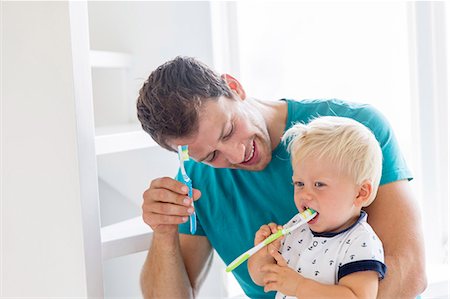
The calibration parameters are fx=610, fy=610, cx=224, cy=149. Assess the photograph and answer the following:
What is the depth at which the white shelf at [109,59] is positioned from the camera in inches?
71.4

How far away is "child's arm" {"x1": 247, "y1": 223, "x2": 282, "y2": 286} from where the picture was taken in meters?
1.31

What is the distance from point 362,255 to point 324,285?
0.32 ft

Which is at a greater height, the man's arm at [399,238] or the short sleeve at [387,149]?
the short sleeve at [387,149]

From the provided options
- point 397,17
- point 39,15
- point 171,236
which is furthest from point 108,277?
point 397,17

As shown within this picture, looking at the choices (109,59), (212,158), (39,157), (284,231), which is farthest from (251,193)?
(109,59)

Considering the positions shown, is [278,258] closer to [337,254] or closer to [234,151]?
[337,254]

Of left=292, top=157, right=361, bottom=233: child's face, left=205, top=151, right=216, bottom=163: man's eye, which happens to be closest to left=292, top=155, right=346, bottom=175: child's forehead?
left=292, top=157, right=361, bottom=233: child's face

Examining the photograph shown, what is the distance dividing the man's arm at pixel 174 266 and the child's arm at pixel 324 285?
1.40 ft

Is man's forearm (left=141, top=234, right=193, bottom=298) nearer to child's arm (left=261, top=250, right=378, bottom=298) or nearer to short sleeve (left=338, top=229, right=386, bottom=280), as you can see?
child's arm (left=261, top=250, right=378, bottom=298)

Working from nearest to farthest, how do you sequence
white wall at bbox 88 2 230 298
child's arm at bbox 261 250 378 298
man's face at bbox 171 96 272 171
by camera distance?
child's arm at bbox 261 250 378 298 → man's face at bbox 171 96 272 171 → white wall at bbox 88 2 230 298

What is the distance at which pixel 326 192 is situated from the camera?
4.06 feet

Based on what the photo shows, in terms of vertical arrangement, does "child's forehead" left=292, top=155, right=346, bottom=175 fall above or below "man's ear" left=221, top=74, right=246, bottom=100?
below

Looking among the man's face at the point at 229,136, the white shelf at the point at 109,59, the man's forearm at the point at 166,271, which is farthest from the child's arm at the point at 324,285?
the white shelf at the point at 109,59

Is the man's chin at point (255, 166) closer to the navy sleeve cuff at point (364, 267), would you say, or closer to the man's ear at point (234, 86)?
the man's ear at point (234, 86)
